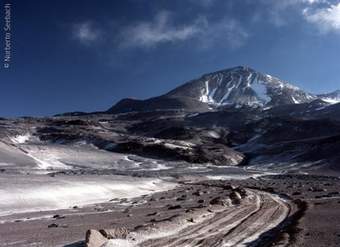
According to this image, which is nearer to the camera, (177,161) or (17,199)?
(17,199)

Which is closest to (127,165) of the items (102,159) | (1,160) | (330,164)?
(102,159)

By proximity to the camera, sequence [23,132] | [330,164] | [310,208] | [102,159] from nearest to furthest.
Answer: [310,208]
[330,164]
[102,159]
[23,132]

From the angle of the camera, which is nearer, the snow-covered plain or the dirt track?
the dirt track

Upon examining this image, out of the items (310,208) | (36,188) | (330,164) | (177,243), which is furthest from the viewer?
(330,164)

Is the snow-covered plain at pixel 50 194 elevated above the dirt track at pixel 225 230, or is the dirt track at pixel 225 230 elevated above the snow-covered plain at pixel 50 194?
the snow-covered plain at pixel 50 194

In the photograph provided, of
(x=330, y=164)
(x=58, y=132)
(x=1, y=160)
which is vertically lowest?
(x=330, y=164)

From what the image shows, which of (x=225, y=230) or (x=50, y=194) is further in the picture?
(x=50, y=194)

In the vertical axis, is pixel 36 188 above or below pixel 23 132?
below

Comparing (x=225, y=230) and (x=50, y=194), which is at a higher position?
(x=50, y=194)

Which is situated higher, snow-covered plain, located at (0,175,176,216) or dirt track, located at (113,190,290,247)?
snow-covered plain, located at (0,175,176,216)

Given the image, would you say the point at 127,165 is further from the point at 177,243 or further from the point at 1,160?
the point at 177,243

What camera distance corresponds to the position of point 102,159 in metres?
128

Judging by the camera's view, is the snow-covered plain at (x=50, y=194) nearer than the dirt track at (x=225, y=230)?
No

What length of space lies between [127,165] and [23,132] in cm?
6278
